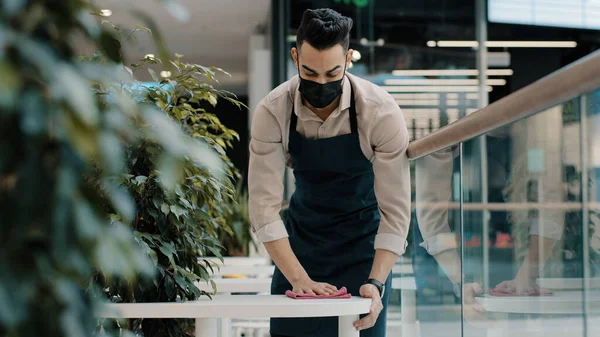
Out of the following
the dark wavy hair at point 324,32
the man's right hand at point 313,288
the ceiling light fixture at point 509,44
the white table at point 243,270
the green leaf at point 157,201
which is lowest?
the white table at point 243,270

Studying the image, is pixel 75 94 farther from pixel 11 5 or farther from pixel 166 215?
pixel 166 215

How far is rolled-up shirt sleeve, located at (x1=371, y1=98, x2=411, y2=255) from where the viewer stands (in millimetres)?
1906

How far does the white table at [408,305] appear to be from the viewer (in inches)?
91.3

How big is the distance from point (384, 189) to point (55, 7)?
1385 millimetres

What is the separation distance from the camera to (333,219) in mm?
2086

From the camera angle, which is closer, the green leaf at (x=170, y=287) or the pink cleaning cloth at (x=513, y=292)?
the pink cleaning cloth at (x=513, y=292)

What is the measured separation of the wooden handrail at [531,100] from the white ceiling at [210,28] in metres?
5.76

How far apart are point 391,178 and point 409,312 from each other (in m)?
0.59

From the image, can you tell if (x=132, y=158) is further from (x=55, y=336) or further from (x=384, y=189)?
(x=55, y=336)

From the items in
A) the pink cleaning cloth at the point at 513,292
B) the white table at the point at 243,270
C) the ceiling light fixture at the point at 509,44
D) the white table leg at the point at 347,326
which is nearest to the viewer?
the pink cleaning cloth at the point at 513,292

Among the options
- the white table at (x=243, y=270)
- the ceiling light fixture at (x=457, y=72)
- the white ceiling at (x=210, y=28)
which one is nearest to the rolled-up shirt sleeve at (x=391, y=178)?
the white table at (x=243, y=270)

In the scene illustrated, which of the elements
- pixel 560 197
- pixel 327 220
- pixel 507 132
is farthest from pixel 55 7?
pixel 327 220

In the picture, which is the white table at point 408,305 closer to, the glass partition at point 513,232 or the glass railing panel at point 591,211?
the glass partition at point 513,232

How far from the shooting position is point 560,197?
132 centimetres
